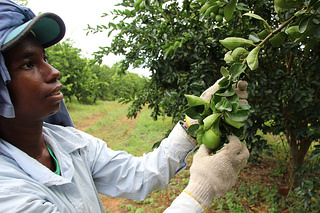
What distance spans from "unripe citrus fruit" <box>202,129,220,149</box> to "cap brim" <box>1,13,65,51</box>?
0.79 m

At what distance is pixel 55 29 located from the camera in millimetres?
1044

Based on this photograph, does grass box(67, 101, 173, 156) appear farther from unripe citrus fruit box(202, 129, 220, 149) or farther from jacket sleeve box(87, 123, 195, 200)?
unripe citrus fruit box(202, 129, 220, 149)

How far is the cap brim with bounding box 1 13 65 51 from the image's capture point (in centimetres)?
82

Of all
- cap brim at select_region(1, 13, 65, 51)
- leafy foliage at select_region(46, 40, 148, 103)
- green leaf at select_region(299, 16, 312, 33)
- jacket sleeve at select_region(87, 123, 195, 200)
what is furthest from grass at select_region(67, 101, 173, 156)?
green leaf at select_region(299, 16, 312, 33)

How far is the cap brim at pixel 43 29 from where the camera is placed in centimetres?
82

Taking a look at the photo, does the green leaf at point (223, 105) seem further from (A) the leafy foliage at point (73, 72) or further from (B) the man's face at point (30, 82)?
(A) the leafy foliage at point (73, 72)

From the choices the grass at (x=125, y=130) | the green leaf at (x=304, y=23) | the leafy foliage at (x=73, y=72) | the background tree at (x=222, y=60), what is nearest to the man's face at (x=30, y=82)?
the background tree at (x=222, y=60)

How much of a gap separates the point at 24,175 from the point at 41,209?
0.16 m

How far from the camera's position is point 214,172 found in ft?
3.18

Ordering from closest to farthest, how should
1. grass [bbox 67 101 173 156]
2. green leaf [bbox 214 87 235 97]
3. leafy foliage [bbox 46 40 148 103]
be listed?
green leaf [bbox 214 87 235 97], grass [bbox 67 101 173 156], leafy foliage [bbox 46 40 148 103]

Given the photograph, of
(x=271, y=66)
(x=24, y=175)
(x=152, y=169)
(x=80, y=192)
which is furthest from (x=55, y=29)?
(x=271, y=66)

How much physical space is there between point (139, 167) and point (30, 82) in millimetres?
731

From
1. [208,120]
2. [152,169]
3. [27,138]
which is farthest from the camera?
[152,169]

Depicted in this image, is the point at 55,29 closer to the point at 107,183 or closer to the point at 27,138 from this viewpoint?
the point at 27,138
